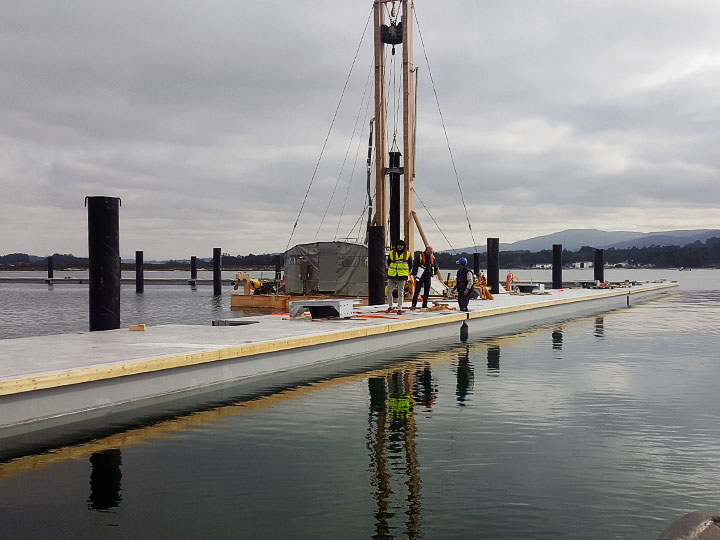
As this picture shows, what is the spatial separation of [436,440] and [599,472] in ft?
6.23

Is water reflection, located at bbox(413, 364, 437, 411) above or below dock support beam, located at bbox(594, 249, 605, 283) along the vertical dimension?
below

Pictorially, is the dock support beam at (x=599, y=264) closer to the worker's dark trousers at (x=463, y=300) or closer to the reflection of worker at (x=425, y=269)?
the reflection of worker at (x=425, y=269)

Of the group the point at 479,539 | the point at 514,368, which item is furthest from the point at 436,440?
the point at 514,368

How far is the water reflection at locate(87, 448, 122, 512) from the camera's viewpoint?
5.77 meters

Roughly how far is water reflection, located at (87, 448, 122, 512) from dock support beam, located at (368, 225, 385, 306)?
1367 cm

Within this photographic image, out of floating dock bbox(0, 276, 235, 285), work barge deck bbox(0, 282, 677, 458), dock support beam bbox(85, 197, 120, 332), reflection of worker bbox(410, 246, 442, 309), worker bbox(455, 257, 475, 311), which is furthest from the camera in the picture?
floating dock bbox(0, 276, 235, 285)

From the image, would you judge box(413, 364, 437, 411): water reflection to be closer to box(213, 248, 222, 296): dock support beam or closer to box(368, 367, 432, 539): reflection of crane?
box(368, 367, 432, 539): reflection of crane

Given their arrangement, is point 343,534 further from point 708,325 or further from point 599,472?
point 708,325

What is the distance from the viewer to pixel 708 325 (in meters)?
24.4

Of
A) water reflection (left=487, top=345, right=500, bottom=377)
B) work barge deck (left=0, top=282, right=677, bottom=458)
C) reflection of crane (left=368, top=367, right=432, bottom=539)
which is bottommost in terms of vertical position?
water reflection (left=487, top=345, right=500, bottom=377)

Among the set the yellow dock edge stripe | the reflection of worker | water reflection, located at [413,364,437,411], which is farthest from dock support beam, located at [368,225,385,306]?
water reflection, located at [413,364,437,411]

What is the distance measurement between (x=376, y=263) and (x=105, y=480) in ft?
50.2

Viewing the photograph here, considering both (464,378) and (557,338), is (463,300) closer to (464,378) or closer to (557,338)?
(557,338)

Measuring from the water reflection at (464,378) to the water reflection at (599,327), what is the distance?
6.79 metres
